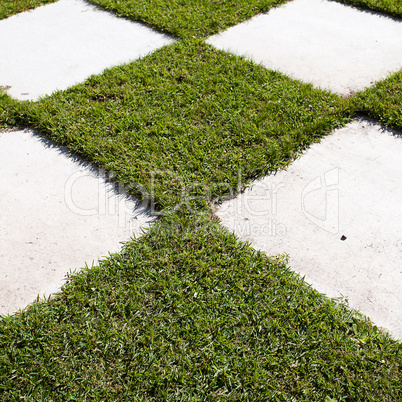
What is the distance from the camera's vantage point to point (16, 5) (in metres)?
5.62

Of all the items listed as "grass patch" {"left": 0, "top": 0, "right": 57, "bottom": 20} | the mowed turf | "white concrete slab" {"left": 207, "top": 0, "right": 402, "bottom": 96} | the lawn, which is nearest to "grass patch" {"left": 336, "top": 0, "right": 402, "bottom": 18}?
the mowed turf

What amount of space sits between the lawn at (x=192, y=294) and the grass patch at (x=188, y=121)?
0.02m

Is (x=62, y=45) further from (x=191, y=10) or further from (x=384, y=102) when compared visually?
(x=384, y=102)

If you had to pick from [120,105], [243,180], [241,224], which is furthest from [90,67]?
[241,224]

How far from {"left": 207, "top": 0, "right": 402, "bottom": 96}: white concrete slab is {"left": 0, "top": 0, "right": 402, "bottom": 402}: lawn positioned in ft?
1.28

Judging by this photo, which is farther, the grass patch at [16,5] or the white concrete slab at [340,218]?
the grass patch at [16,5]

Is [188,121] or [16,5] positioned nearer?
[188,121]

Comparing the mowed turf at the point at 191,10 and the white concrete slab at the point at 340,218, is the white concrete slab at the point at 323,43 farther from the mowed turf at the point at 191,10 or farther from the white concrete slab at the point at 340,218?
the white concrete slab at the point at 340,218

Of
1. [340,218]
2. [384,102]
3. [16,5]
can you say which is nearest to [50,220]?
[340,218]

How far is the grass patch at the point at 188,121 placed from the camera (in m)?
3.22

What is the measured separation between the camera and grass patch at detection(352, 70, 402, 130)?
3.70 metres

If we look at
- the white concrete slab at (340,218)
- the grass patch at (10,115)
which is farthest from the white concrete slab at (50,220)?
the white concrete slab at (340,218)

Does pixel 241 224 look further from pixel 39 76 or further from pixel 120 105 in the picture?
pixel 39 76

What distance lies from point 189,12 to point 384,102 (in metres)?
2.70
